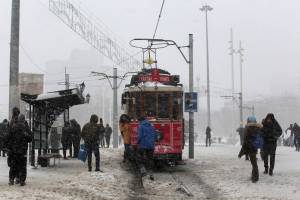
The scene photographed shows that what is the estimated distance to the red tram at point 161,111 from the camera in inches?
786

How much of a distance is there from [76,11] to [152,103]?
14396 mm

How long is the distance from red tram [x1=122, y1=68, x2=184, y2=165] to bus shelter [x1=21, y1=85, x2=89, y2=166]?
5.92ft

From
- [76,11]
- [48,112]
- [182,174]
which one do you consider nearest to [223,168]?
[182,174]

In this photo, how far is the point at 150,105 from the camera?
66.8 ft

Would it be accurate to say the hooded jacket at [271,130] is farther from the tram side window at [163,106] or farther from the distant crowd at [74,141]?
the tram side window at [163,106]

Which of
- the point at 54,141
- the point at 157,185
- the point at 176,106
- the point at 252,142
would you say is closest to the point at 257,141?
the point at 252,142

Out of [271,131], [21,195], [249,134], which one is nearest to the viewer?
[21,195]

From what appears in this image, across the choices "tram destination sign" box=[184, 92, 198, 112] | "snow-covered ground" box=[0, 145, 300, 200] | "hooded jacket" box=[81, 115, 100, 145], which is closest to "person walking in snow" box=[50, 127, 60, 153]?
"snow-covered ground" box=[0, 145, 300, 200]

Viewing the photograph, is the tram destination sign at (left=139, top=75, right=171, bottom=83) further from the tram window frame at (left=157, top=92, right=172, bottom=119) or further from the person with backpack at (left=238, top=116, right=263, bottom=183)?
the person with backpack at (left=238, top=116, right=263, bottom=183)

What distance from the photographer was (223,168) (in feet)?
65.2

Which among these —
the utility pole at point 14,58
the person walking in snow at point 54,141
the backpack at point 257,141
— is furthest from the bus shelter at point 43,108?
the backpack at point 257,141

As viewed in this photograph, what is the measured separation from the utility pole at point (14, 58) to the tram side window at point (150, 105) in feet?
14.4

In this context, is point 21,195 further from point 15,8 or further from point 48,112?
point 15,8

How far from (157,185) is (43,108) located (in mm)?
5295
